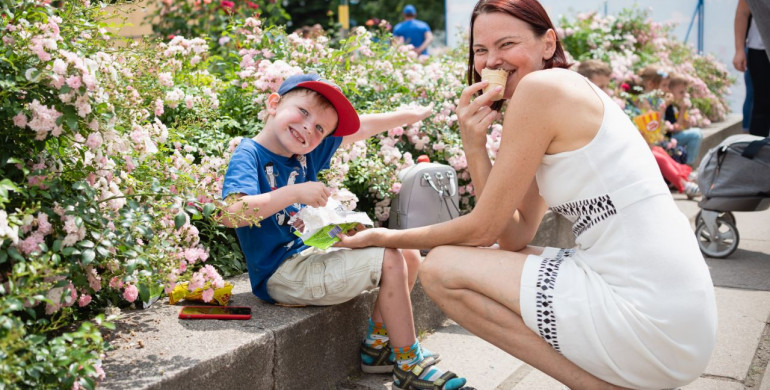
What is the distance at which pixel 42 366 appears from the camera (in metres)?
1.89

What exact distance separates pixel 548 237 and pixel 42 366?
132 inches

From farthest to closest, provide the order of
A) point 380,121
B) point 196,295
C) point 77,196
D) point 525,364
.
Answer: point 380,121 → point 525,364 → point 196,295 → point 77,196

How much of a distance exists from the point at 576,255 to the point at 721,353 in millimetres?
1264

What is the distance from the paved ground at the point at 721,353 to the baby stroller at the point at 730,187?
0.38 m

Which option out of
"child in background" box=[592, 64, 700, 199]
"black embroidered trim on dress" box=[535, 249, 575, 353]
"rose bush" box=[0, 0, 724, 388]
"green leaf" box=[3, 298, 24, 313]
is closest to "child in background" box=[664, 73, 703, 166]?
"child in background" box=[592, 64, 700, 199]

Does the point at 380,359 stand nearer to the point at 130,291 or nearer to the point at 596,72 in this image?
the point at 130,291

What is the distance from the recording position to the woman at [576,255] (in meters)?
2.31

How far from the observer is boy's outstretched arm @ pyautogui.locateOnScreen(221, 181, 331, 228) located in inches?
104

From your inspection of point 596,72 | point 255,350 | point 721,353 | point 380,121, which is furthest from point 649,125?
point 255,350

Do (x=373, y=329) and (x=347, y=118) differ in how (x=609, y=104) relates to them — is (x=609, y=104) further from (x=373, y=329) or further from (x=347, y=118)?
(x=373, y=329)

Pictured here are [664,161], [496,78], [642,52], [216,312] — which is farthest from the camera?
[642,52]

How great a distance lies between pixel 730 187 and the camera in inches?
187

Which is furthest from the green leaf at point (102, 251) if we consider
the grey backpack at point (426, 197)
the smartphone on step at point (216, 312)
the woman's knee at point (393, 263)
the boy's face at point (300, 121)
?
the grey backpack at point (426, 197)

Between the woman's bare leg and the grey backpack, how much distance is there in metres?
1.29
